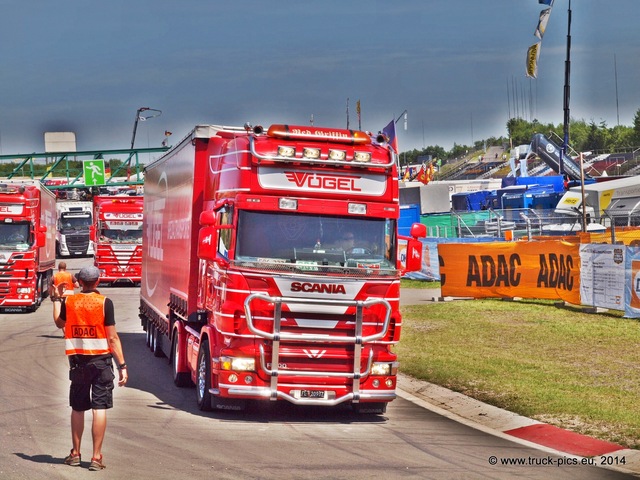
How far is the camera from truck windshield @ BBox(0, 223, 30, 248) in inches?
1192

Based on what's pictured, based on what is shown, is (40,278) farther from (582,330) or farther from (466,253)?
(582,330)

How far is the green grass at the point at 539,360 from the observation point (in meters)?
13.5

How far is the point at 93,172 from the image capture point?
247 feet

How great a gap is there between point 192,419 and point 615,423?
5.20 metres

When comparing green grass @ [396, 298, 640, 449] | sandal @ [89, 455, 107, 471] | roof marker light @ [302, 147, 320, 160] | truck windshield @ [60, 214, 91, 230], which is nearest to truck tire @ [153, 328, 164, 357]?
green grass @ [396, 298, 640, 449]

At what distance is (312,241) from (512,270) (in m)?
18.2

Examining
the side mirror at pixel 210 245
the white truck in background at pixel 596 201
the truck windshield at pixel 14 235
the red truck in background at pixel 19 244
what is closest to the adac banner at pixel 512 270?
the white truck in background at pixel 596 201

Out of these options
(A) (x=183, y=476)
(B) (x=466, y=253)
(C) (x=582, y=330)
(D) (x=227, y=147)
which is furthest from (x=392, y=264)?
(B) (x=466, y=253)

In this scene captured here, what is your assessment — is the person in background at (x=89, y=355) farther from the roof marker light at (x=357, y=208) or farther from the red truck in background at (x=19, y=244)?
the red truck in background at (x=19, y=244)

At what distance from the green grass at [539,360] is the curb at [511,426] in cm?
22

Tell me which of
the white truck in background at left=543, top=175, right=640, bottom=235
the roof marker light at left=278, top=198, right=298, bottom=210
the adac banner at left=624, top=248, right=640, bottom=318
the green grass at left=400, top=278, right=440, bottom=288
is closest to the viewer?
the roof marker light at left=278, top=198, right=298, bottom=210

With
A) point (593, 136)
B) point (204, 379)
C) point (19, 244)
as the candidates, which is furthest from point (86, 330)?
point (593, 136)

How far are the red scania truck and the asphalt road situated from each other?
52 cm

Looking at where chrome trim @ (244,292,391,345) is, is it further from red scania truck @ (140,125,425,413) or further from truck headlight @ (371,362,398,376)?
truck headlight @ (371,362,398,376)
